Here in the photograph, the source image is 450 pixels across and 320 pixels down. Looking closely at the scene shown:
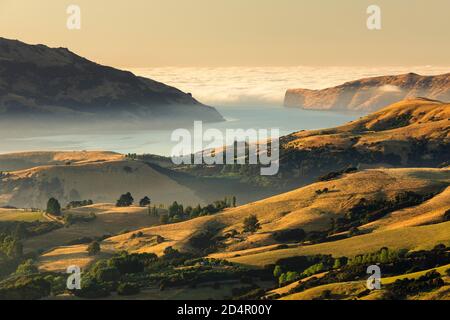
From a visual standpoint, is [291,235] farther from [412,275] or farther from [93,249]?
[412,275]

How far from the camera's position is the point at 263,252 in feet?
563

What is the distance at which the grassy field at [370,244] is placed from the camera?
507 ft

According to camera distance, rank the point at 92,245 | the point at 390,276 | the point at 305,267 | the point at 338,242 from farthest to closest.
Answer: the point at 92,245 < the point at 338,242 < the point at 305,267 < the point at 390,276

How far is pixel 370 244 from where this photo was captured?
15988 cm

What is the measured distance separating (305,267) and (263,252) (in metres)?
21.8

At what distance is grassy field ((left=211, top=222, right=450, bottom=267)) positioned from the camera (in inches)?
6088

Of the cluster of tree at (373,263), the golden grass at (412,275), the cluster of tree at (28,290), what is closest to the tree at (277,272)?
the cluster of tree at (373,263)

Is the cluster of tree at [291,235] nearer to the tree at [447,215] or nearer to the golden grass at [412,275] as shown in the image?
the tree at [447,215]

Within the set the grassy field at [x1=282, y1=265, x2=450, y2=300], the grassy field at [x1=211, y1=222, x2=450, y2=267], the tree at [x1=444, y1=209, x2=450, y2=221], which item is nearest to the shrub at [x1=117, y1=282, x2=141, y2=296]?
the grassy field at [x1=211, y1=222, x2=450, y2=267]

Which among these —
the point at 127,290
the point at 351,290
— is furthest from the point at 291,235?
the point at 351,290
